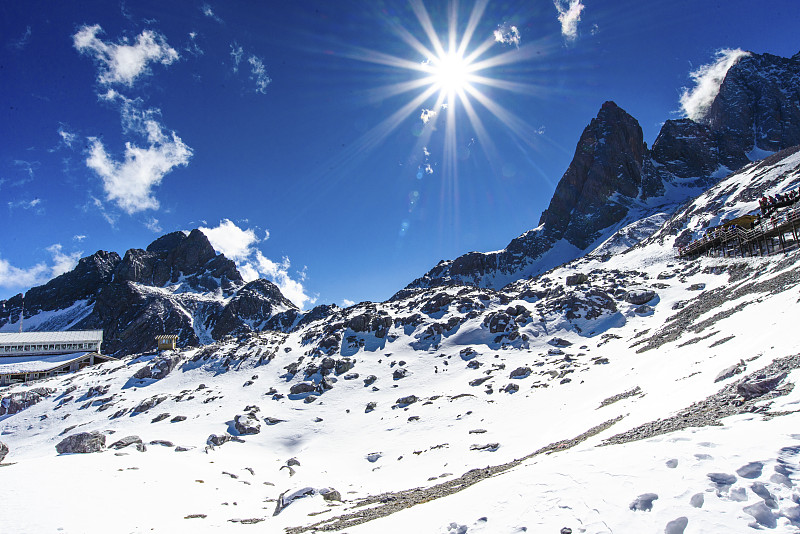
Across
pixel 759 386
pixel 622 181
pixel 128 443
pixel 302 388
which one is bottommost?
pixel 759 386

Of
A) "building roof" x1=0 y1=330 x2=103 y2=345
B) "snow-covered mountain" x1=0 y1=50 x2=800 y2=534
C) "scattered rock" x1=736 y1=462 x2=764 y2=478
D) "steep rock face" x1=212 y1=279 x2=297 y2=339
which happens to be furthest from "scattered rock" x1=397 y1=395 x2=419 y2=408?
"steep rock face" x1=212 y1=279 x2=297 y2=339

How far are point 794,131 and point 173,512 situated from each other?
282 meters

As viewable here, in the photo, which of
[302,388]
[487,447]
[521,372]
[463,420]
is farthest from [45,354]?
[487,447]

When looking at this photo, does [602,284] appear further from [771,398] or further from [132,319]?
[132,319]

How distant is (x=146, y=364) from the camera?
2402 inches

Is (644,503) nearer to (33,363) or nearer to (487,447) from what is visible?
(487,447)

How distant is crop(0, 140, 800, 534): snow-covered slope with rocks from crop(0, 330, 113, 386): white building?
25.0 metres

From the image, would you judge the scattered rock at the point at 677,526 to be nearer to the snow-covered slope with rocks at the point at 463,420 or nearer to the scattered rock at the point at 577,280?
the snow-covered slope with rocks at the point at 463,420

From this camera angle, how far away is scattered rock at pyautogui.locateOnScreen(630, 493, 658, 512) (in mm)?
6398

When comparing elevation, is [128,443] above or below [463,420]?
above

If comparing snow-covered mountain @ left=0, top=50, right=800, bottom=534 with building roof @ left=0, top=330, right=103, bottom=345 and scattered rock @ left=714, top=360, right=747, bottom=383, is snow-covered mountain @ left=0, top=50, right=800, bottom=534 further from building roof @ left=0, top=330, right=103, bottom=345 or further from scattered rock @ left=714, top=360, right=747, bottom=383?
building roof @ left=0, top=330, right=103, bottom=345

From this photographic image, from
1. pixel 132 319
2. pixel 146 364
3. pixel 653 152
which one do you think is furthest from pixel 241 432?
pixel 653 152

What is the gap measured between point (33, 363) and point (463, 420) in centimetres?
10843

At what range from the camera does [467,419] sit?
30.9m
